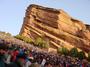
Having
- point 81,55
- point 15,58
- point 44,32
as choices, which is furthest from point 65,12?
point 15,58

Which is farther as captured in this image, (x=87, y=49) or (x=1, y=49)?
(x=87, y=49)

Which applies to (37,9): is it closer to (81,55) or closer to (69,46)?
(69,46)

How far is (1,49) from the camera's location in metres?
10.7

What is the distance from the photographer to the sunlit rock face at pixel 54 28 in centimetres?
6334

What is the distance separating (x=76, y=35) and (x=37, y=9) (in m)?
11.0

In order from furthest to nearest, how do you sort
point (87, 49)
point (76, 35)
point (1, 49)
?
point (76, 35)
point (87, 49)
point (1, 49)

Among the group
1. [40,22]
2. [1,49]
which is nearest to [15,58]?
[1,49]

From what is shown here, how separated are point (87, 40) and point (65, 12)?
28.5 ft

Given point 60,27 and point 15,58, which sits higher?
point 15,58

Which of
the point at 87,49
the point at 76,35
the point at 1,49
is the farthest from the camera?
the point at 76,35

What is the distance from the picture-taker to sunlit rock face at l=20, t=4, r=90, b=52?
63.3m

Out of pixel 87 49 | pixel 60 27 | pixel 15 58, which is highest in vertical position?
pixel 15 58

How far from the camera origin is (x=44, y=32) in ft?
211

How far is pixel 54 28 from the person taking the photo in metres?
65.7
